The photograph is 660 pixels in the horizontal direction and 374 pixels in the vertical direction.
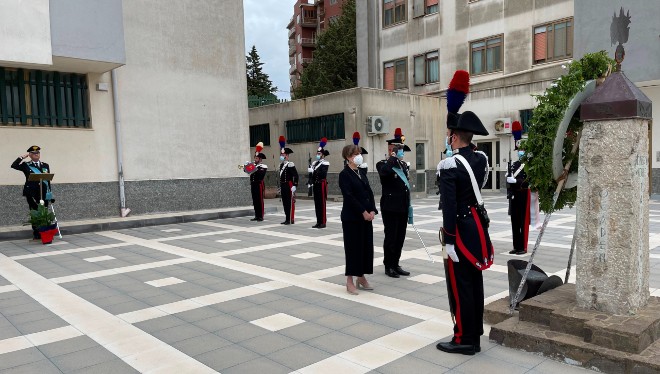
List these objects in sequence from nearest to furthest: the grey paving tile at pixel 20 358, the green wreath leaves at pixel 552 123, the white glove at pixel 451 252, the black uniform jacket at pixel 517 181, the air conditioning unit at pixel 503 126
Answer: the white glove at pixel 451 252 < the grey paving tile at pixel 20 358 < the green wreath leaves at pixel 552 123 < the black uniform jacket at pixel 517 181 < the air conditioning unit at pixel 503 126

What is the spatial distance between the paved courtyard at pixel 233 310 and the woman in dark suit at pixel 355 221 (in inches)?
12.5

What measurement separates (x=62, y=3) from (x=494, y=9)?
17421 millimetres

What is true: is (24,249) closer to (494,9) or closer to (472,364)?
(472,364)

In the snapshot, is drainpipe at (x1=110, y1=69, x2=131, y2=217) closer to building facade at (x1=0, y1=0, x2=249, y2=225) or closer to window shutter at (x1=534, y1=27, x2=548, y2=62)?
building facade at (x1=0, y1=0, x2=249, y2=225)

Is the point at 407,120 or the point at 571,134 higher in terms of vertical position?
the point at 407,120

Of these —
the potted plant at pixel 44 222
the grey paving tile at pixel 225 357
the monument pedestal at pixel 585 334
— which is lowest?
the grey paving tile at pixel 225 357

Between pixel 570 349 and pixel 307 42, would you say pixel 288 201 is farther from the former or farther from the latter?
pixel 307 42

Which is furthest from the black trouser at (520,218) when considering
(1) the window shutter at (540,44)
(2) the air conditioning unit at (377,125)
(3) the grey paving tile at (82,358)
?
(1) the window shutter at (540,44)

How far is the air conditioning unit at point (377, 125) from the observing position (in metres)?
18.4

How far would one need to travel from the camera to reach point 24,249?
956 centimetres

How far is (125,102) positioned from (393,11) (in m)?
17.0

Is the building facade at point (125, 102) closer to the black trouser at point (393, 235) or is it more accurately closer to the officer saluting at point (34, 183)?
the officer saluting at point (34, 183)

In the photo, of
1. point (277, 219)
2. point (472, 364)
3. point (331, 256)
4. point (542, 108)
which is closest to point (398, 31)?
point (277, 219)

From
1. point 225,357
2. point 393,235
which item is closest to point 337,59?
point 393,235
